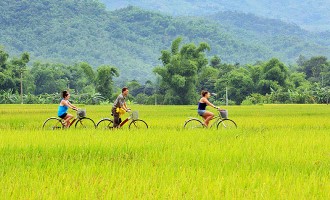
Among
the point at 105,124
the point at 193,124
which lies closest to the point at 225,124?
the point at 193,124

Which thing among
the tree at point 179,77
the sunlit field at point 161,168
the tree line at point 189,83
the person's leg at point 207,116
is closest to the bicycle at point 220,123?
the person's leg at point 207,116

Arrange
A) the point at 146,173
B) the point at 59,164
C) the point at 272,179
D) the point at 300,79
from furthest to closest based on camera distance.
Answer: the point at 300,79 < the point at 59,164 < the point at 146,173 < the point at 272,179

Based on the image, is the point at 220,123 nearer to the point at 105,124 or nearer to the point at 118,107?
the point at 118,107

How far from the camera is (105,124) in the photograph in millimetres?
15500

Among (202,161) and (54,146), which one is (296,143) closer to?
(202,161)

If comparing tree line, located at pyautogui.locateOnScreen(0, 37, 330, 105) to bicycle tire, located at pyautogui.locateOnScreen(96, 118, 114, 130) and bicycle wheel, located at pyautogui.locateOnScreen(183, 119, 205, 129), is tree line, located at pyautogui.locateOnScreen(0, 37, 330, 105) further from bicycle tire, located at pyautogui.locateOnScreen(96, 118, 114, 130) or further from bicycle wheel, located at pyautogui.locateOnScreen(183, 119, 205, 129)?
bicycle wheel, located at pyautogui.locateOnScreen(183, 119, 205, 129)

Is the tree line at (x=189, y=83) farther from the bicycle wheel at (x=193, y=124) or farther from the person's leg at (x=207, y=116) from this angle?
the person's leg at (x=207, y=116)

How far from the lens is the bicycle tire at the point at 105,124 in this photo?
1509cm

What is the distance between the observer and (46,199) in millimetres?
5098

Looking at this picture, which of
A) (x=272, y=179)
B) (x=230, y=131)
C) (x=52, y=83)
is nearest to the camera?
(x=272, y=179)

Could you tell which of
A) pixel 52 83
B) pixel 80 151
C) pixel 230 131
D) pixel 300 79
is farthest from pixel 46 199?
pixel 52 83

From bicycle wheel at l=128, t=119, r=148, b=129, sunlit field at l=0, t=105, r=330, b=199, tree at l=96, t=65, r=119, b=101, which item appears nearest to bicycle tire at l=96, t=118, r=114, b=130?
bicycle wheel at l=128, t=119, r=148, b=129

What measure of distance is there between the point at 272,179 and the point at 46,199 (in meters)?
2.60

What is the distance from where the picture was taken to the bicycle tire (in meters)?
15.1
